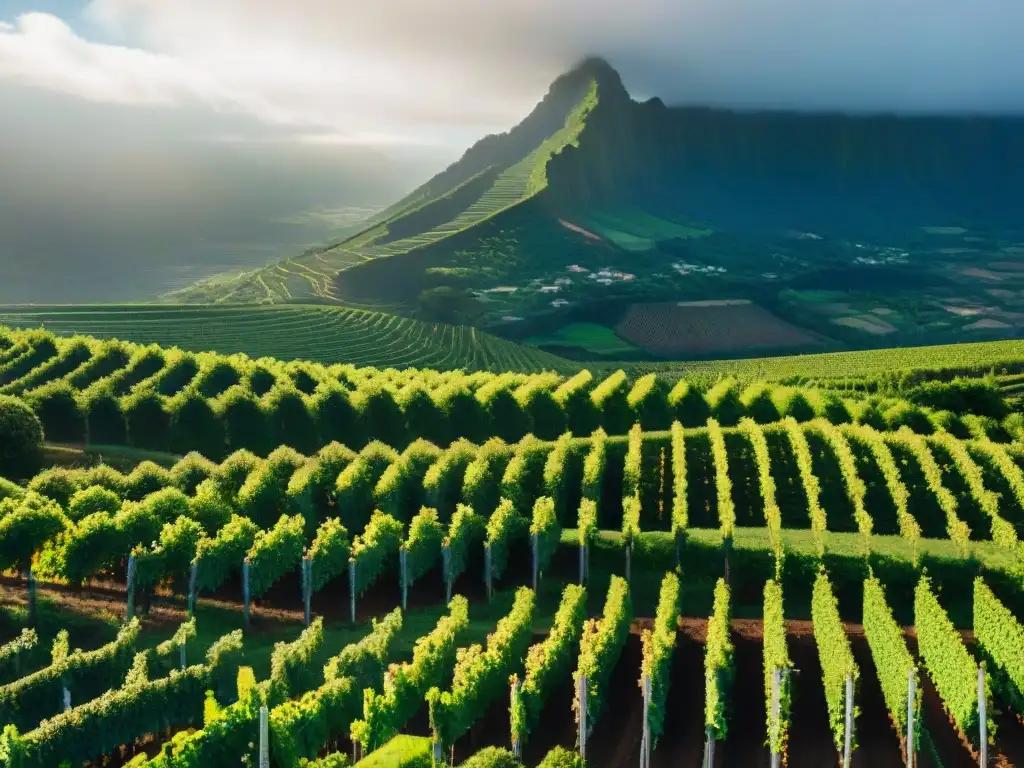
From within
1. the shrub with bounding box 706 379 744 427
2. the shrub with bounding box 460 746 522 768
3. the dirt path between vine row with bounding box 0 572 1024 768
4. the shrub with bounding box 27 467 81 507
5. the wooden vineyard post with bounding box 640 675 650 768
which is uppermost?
the shrub with bounding box 27 467 81 507

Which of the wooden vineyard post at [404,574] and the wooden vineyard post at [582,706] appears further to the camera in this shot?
the wooden vineyard post at [404,574]

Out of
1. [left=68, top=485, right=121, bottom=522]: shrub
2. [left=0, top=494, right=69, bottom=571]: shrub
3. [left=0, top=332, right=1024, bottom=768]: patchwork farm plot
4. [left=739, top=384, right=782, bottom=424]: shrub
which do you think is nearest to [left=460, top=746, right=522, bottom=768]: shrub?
[left=0, top=332, right=1024, bottom=768]: patchwork farm plot

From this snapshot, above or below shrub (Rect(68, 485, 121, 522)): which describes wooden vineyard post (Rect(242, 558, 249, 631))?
below

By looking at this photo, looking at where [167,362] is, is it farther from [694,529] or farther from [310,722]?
[310,722]

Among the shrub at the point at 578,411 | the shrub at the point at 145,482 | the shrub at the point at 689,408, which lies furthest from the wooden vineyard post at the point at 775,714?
the shrub at the point at 689,408

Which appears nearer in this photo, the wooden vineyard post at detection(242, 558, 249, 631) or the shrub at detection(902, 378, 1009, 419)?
the wooden vineyard post at detection(242, 558, 249, 631)

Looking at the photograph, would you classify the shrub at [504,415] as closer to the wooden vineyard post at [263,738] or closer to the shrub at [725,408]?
the shrub at [725,408]

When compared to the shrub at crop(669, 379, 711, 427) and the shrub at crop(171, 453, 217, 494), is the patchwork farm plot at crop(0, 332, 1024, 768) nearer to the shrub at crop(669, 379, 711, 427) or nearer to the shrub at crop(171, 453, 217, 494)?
the shrub at crop(171, 453, 217, 494)

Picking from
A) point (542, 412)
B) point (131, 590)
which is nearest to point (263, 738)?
point (131, 590)
